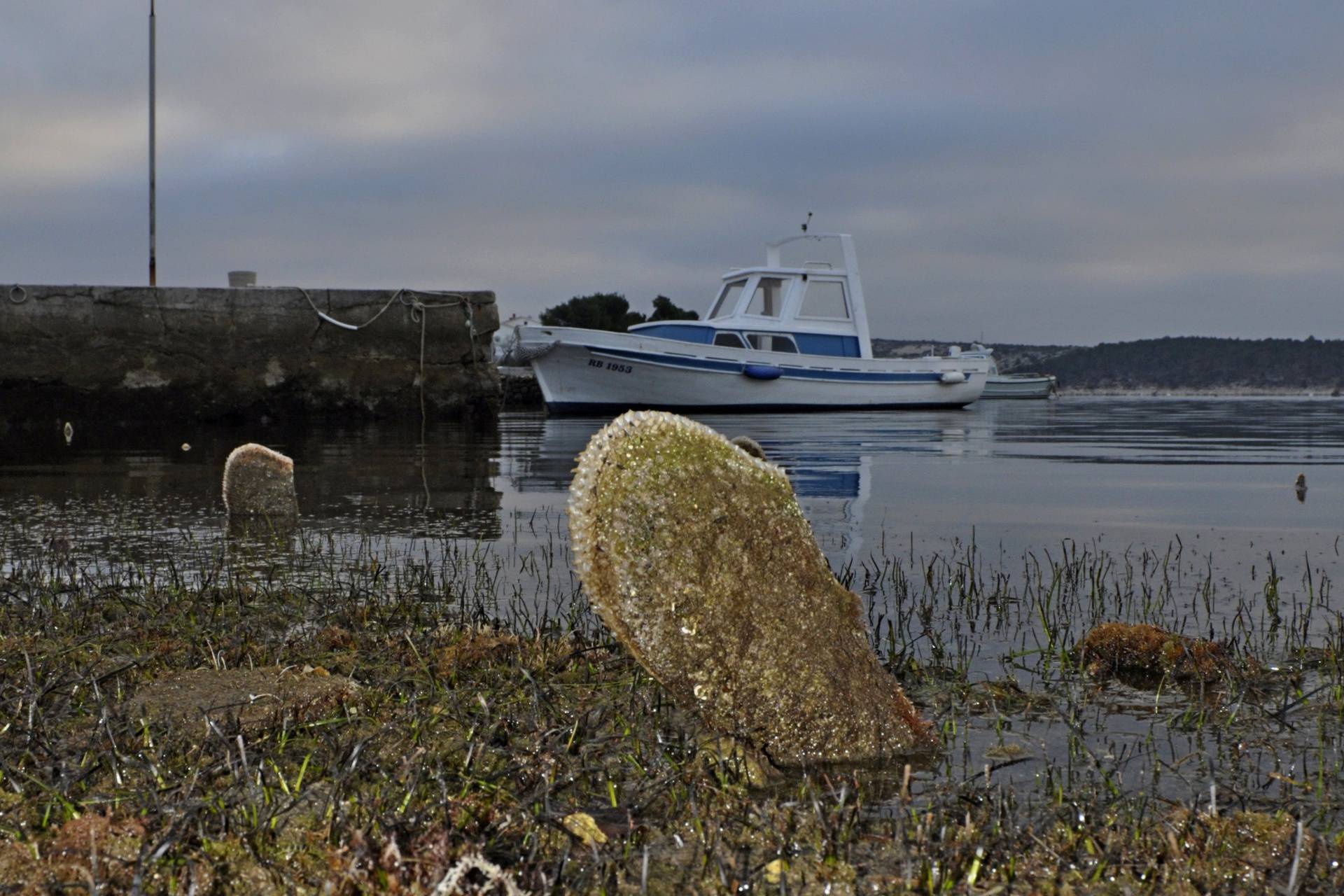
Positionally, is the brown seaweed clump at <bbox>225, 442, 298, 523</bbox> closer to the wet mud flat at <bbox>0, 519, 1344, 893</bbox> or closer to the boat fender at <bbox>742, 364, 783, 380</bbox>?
the wet mud flat at <bbox>0, 519, 1344, 893</bbox>

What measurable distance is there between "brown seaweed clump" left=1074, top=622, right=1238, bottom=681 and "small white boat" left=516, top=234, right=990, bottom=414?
77.3 feet

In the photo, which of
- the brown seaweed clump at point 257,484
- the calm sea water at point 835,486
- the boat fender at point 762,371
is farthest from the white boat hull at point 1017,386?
the brown seaweed clump at point 257,484

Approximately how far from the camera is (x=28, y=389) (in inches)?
631

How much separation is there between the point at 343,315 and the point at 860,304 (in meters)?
16.8

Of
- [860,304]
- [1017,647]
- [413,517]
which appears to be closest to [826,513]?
[413,517]

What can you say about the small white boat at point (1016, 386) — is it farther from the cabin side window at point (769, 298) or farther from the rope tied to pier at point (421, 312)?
the rope tied to pier at point (421, 312)

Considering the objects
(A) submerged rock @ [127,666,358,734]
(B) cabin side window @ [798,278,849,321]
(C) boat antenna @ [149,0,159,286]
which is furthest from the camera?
(B) cabin side window @ [798,278,849,321]

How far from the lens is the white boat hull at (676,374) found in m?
27.6

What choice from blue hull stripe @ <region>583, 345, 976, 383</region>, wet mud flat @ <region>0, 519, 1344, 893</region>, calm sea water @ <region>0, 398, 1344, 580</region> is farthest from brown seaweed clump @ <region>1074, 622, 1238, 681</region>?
blue hull stripe @ <region>583, 345, 976, 383</region>

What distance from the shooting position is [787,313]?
2964cm

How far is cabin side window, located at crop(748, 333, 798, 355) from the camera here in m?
29.4

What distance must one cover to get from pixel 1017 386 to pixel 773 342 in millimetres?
26719

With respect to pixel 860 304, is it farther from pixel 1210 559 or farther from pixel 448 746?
pixel 448 746

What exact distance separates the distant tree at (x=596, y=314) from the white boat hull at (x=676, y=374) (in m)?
12.2
